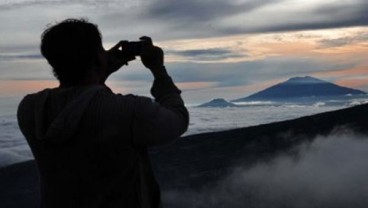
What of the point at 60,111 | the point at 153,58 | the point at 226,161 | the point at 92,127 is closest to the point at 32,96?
the point at 60,111

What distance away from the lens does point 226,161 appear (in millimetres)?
55312

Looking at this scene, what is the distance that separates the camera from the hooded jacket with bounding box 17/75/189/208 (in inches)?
94.0

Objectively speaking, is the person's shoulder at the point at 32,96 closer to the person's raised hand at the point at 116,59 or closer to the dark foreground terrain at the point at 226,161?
the person's raised hand at the point at 116,59

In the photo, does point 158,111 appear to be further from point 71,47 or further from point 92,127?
point 71,47

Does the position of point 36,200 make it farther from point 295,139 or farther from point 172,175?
point 295,139

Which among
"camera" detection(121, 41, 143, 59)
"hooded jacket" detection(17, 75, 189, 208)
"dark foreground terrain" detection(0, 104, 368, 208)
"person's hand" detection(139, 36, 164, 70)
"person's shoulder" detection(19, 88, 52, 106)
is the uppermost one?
"camera" detection(121, 41, 143, 59)

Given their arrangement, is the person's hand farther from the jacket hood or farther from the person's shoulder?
the person's shoulder

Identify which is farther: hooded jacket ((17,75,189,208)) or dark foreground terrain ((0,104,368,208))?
dark foreground terrain ((0,104,368,208))

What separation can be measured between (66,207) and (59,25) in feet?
2.48

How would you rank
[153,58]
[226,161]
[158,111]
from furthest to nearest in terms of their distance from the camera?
[226,161] → [153,58] → [158,111]

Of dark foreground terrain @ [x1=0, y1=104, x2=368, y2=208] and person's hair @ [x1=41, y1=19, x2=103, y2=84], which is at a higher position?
person's hair @ [x1=41, y1=19, x2=103, y2=84]

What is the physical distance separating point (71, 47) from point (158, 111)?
447 millimetres

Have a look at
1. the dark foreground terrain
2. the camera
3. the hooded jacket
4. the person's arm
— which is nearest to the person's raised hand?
the camera

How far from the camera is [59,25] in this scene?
252 centimetres
